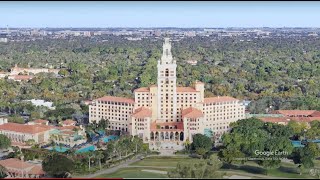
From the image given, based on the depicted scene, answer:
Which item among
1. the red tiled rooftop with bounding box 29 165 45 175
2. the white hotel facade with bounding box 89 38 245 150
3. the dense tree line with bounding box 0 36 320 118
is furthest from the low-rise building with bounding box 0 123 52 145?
the red tiled rooftop with bounding box 29 165 45 175

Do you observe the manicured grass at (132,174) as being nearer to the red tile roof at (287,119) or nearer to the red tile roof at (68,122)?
the red tile roof at (68,122)

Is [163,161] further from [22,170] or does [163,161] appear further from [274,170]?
[22,170]

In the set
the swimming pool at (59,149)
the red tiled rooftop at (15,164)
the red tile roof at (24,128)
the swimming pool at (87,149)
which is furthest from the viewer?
the red tile roof at (24,128)

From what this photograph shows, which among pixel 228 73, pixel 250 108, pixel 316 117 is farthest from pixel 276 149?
pixel 228 73

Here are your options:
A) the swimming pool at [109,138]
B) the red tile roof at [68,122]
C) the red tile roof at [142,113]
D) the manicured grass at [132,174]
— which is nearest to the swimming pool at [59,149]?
the swimming pool at [109,138]

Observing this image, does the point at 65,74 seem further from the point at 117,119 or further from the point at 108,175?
the point at 108,175
